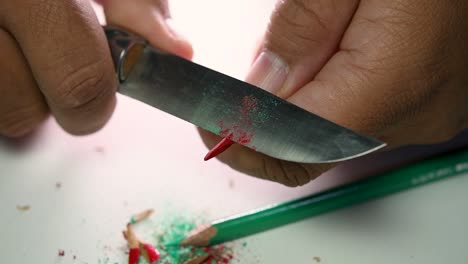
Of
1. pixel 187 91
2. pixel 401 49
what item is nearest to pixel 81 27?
pixel 187 91

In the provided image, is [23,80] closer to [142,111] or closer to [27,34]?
[27,34]

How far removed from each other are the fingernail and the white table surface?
0.20m

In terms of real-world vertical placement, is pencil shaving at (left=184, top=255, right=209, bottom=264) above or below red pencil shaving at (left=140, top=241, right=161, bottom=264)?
above

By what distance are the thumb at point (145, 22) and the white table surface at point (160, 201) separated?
0.66 ft

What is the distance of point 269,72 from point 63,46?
0.90 ft

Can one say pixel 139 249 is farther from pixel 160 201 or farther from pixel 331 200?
pixel 331 200

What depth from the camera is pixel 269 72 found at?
30.3 inches

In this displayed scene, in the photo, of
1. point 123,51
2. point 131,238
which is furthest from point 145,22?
point 131,238

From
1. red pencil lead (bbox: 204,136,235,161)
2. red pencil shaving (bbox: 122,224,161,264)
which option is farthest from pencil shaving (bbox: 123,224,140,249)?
red pencil lead (bbox: 204,136,235,161)

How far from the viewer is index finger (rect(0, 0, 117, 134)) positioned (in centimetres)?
71

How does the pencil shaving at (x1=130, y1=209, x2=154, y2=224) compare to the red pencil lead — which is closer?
the red pencil lead

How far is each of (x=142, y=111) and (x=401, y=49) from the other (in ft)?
1.60

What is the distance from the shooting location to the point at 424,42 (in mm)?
706

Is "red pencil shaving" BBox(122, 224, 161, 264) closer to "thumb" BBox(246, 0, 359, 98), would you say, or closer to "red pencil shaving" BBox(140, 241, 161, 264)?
"red pencil shaving" BBox(140, 241, 161, 264)
